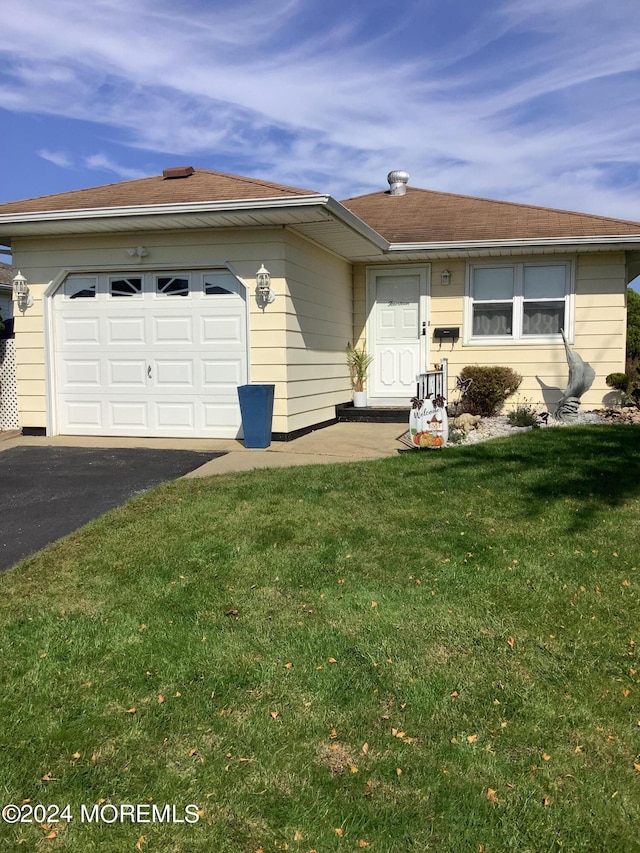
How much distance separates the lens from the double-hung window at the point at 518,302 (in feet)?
35.9

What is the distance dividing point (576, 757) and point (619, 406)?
9366mm

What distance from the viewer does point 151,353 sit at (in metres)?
9.16

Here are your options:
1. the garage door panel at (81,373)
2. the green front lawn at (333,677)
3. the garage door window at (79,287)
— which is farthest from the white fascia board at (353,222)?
the green front lawn at (333,677)

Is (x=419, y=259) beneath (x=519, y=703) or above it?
above

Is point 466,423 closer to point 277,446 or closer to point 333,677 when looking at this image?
point 277,446

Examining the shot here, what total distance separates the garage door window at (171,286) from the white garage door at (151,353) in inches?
0.5

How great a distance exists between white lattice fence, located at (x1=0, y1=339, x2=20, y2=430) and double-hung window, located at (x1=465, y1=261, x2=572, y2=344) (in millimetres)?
7258

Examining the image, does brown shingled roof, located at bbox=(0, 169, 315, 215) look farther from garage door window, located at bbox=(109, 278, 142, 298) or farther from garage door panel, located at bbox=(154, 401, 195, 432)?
garage door panel, located at bbox=(154, 401, 195, 432)

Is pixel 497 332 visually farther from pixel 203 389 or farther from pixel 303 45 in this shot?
pixel 303 45

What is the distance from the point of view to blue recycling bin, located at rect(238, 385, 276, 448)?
324 inches

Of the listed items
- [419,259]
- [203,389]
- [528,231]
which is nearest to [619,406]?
Answer: [528,231]

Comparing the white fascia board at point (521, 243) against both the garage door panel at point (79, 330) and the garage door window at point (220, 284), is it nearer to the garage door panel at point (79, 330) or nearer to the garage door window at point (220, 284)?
the garage door window at point (220, 284)

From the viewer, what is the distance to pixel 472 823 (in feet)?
6.94

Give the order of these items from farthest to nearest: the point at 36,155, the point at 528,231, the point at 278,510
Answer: the point at 36,155, the point at 528,231, the point at 278,510
